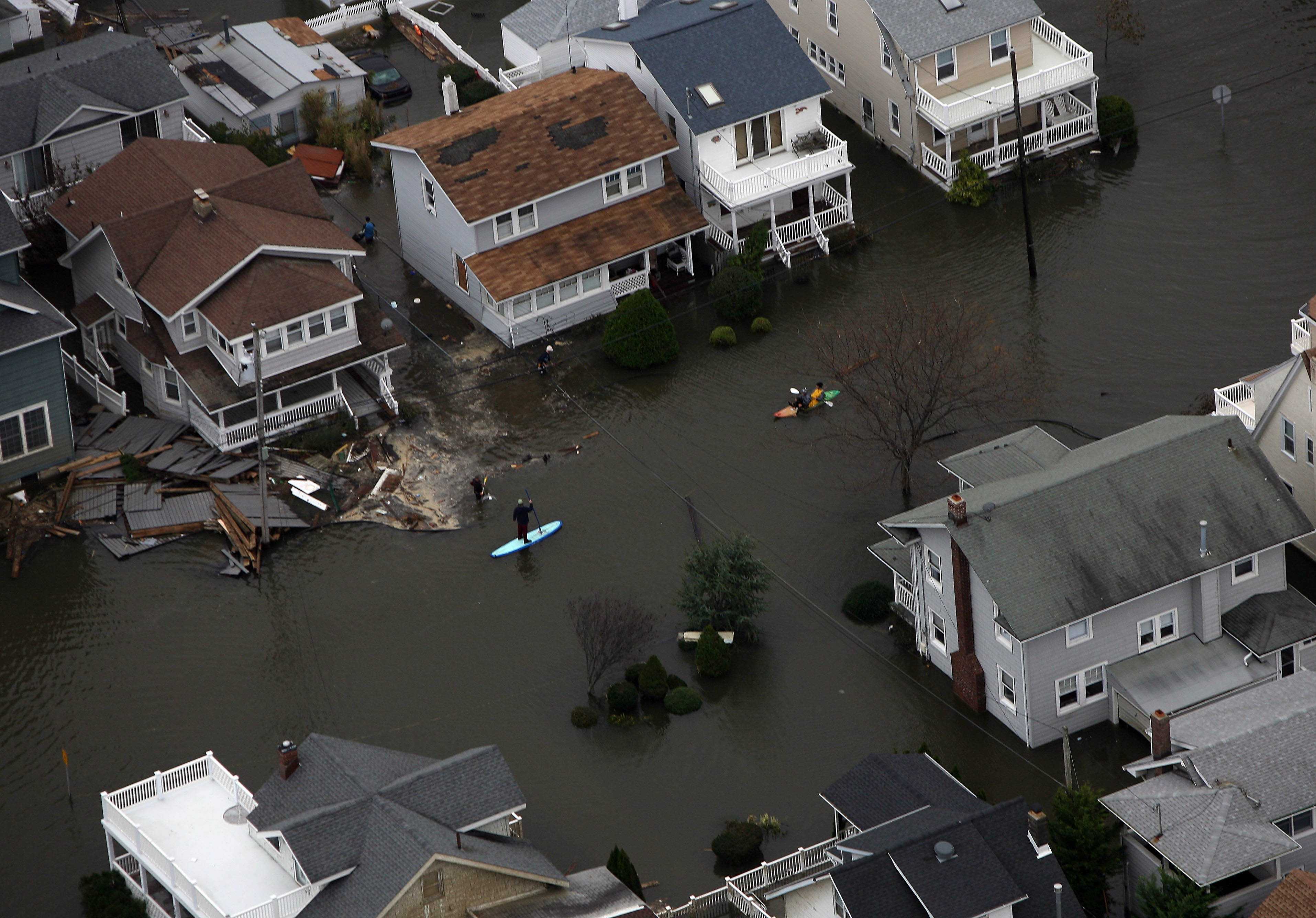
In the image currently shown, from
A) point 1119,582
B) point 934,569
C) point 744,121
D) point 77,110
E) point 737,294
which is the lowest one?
point 1119,582

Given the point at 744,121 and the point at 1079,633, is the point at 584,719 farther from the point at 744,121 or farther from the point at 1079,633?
the point at 744,121

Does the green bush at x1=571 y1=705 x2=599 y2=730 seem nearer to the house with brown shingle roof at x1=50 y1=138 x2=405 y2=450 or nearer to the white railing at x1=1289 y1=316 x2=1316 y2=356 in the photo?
the house with brown shingle roof at x1=50 y1=138 x2=405 y2=450

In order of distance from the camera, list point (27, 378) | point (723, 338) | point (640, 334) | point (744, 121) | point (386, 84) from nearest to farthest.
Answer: point (27, 378)
point (640, 334)
point (723, 338)
point (744, 121)
point (386, 84)

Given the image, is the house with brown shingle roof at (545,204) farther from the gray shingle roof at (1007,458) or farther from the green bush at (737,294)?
the gray shingle roof at (1007,458)

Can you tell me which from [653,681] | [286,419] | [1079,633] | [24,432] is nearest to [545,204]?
[286,419]

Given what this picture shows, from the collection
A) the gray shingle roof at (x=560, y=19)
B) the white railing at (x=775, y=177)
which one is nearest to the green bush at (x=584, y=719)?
the white railing at (x=775, y=177)

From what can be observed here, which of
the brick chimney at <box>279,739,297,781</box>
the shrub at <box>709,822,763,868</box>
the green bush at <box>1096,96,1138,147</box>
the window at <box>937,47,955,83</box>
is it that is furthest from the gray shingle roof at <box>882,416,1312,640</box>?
the window at <box>937,47,955,83</box>
